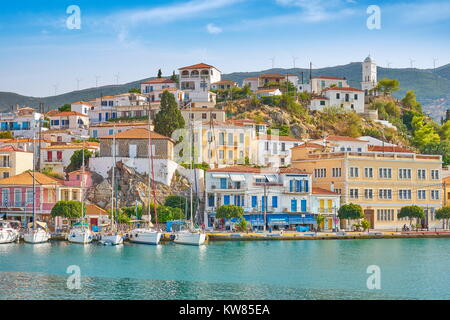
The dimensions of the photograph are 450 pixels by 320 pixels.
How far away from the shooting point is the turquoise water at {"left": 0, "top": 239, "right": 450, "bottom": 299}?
35.7m

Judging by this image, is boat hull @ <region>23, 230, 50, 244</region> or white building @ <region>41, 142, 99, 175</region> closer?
boat hull @ <region>23, 230, 50, 244</region>

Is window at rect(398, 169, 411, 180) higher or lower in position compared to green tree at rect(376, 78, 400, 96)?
lower

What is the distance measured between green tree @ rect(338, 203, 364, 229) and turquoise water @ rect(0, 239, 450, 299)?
810 centimetres

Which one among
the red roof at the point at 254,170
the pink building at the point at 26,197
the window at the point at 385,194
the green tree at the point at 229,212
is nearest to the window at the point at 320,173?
the red roof at the point at 254,170

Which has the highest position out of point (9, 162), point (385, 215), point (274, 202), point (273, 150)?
point (273, 150)

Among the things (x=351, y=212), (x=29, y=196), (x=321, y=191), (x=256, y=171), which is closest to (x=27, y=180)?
(x=29, y=196)

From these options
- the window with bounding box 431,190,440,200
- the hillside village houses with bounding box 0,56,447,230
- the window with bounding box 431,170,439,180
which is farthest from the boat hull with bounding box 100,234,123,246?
the window with bounding box 431,170,439,180

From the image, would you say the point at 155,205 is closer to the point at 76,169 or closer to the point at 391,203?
the point at 76,169

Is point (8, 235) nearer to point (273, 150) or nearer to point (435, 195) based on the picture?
point (273, 150)

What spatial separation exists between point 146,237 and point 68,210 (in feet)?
26.8

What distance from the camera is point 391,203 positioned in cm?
7556

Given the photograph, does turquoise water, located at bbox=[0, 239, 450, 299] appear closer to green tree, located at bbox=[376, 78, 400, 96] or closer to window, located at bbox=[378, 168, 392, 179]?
window, located at bbox=[378, 168, 392, 179]

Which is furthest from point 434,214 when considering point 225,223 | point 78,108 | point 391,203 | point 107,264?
point 78,108

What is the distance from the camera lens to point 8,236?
195 ft
